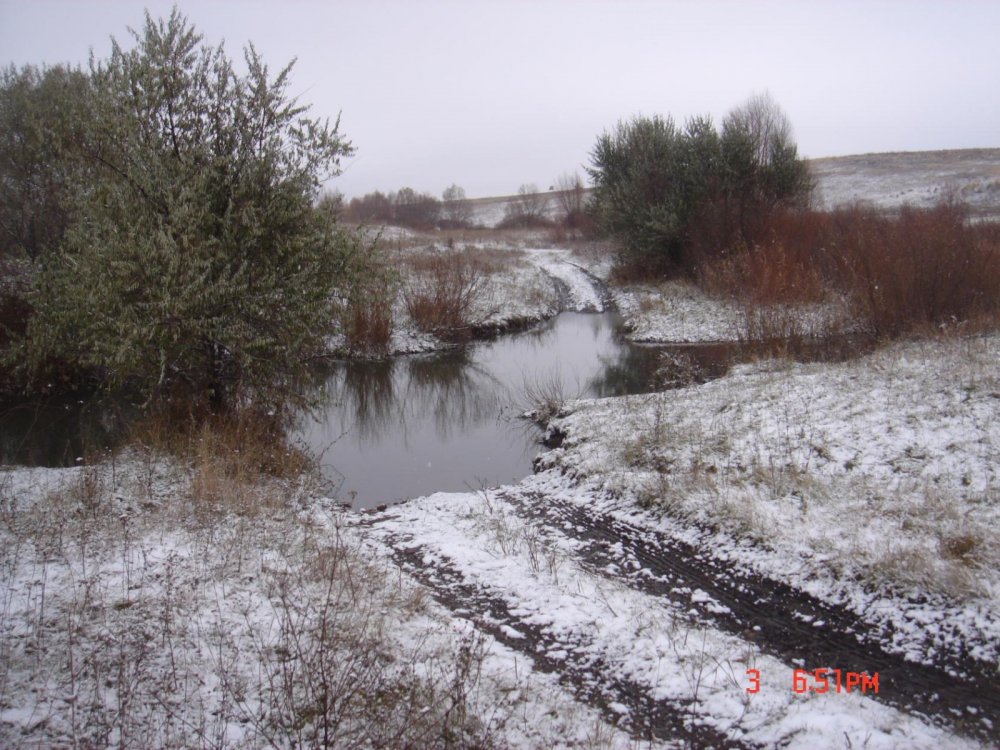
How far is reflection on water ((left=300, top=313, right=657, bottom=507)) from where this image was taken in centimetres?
982

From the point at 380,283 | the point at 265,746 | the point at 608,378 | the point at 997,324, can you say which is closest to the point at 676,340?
the point at 608,378

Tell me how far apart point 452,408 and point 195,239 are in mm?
6112

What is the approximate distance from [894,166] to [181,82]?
208 ft

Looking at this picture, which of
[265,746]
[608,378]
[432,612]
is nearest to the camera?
[265,746]

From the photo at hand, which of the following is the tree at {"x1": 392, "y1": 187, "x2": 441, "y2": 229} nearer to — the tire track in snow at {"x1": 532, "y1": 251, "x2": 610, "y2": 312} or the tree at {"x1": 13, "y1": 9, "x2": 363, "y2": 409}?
the tire track in snow at {"x1": 532, "y1": 251, "x2": 610, "y2": 312}

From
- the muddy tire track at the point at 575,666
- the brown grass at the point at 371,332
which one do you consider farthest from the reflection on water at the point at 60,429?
the muddy tire track at the point at 575,666

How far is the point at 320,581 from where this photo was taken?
211 inches

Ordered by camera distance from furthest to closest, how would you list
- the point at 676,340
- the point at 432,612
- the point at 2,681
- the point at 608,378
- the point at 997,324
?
the point at 676,340 < the point at 608,378 < the point at 997,324 < the point at 432,612 < the point at 2,681

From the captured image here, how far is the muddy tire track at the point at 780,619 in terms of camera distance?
393 cm

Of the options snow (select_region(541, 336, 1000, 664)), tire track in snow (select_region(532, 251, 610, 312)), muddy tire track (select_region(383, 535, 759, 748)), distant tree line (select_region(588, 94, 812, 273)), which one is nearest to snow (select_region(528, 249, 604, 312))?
tire track in snow (select_region(532, 251, 610, 312))

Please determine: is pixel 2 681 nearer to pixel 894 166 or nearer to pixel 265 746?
pixel 265 746

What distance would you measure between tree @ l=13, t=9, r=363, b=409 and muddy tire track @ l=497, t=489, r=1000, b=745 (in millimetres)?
5196
